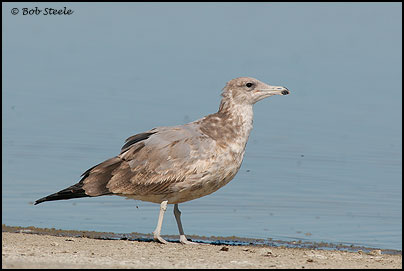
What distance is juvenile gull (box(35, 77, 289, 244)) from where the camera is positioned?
12.3 meters

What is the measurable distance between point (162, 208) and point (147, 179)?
394 millimetres

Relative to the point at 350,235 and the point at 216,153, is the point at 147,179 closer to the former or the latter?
the point at 216,153

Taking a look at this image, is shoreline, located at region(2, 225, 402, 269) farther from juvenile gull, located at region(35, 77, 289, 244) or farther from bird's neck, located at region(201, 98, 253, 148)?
bird's neck, located at region(201, 98, 253, 148)

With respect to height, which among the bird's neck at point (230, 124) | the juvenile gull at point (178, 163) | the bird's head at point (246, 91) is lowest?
the juvenile gull at point (178, 163)

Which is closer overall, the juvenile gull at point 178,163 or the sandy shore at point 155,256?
the sandy shore at point 155,256

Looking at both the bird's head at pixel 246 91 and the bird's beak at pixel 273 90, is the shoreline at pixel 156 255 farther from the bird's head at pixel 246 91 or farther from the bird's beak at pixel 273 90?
the bird's beak at pixel 273 90

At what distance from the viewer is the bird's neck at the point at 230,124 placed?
41.7 ft

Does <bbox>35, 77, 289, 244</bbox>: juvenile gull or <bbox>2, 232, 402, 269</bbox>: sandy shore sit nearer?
<bbox>2, 232, 402, 269</bbox>: sandy shore

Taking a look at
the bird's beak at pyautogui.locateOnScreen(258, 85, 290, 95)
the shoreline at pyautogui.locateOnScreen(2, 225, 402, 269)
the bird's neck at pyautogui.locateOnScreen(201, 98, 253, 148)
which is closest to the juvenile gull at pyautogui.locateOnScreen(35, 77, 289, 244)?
the bird's neck at pyautogui.locateOnScreen(201, 98, 253, 148)

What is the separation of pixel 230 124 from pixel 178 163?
0.93 m

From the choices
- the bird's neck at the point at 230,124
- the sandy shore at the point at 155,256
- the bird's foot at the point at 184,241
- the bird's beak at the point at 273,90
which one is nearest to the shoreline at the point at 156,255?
the sandy shore at the point at 155,256

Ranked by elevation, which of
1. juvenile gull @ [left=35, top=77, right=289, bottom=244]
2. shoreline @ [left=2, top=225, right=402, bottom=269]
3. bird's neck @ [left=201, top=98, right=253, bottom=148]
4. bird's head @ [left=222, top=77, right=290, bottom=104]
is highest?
bird's head @ [left=222, top=77, right=290, bottom=104]

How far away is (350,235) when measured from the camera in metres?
14.6

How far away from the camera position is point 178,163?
12.4 meters
